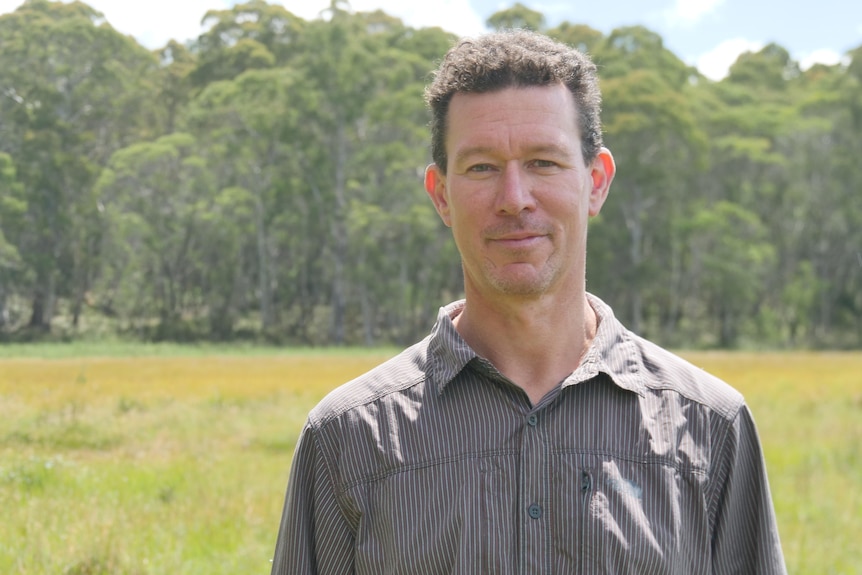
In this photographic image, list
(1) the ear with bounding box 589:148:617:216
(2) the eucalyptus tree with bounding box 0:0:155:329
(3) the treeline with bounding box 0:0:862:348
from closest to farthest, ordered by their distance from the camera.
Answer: (1) the ear with bounding box 589:148:617:216 < (2) the eucalyptus tree with bounding box 0:0:155:329 < (3) the treeline with bounding box 0:0:862:348

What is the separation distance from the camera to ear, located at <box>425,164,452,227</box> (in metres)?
2.18

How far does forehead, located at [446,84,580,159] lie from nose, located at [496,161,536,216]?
1.7 inches

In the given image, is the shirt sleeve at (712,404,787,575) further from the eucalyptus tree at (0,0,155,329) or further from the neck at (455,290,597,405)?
the eucalyptus tree at (0,0,155,329)

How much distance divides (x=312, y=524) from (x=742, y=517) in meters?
0.91

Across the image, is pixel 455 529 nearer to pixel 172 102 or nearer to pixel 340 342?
pixel 172 102

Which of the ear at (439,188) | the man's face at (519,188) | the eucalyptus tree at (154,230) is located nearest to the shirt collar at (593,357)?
the man's face at (519,188)

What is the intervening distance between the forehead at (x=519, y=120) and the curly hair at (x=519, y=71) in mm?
19

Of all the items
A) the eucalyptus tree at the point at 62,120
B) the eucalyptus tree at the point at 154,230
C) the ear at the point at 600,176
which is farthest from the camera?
the eucalyptus tree at the point at 154,230

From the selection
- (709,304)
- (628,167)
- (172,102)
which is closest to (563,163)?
(172,102)

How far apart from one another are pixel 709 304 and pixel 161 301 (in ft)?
112

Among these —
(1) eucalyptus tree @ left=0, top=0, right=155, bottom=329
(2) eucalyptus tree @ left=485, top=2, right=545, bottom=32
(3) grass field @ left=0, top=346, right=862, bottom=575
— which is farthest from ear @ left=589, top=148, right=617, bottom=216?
(2) eucalyptus tree @ left=485, top=2, right=545, bottom=32

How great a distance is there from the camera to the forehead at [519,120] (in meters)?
Answer: 1.99

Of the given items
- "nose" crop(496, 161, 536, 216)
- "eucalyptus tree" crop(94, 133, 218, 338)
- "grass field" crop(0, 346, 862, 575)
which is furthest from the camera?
"eucalyptus tree" crop(94, 133, 218, 338)

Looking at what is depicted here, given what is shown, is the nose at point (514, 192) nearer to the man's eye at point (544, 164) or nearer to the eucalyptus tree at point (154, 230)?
the man's eye at point (544, 164)
